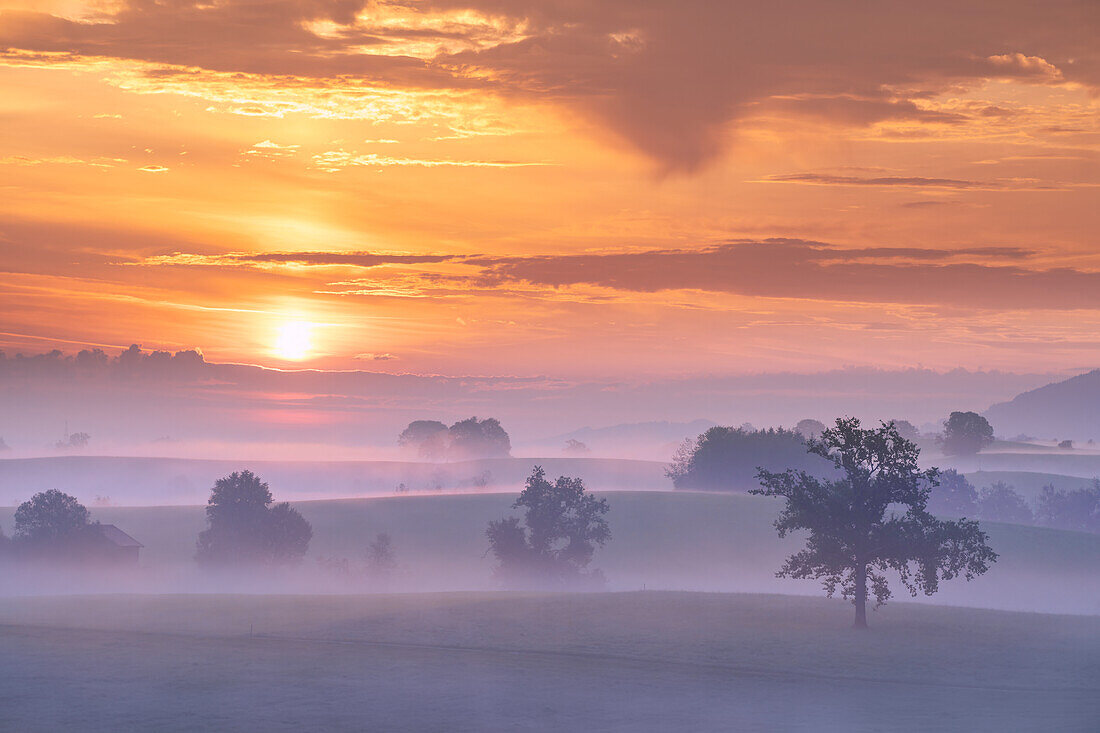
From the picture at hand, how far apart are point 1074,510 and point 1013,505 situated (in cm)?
660

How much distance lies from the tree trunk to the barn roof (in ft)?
201

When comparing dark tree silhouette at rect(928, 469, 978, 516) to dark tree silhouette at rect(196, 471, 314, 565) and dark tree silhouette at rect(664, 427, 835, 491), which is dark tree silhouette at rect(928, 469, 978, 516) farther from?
dark tree silhouette at rect(196, 471, 314, 565)

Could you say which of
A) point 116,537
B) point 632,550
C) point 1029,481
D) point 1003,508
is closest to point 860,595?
point 632,550

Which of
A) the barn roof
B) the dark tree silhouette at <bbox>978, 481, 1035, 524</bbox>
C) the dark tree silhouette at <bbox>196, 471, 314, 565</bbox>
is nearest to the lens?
the dark tree silhouette at <bbox>196, 471, 314, 565</bbox>

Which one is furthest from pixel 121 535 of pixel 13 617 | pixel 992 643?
pixel 992 643

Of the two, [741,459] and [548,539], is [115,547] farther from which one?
[741,459]

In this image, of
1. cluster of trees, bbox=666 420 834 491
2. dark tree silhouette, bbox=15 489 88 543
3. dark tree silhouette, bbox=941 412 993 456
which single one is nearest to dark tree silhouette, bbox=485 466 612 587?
dark tree silhouette, bbox=15 489 88 543

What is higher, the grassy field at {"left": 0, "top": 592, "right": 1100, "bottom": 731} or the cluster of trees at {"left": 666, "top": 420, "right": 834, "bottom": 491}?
the cluster of trees at {"left": 666, "top": 420, "right": 834, "bottom": 491}

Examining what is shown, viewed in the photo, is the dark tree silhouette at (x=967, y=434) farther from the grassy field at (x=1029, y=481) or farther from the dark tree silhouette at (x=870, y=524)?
the dark tree silhouette at (x=870, y=524)

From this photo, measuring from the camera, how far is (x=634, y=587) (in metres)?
88.6

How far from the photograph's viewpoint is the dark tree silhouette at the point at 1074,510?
134 metres

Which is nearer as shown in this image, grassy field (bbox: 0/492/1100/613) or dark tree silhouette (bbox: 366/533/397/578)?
grassy field (bbox: 0/492/1100/613)

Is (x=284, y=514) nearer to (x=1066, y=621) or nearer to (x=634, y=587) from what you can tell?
(x=634, y=587)

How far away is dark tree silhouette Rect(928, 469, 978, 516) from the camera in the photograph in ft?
429
